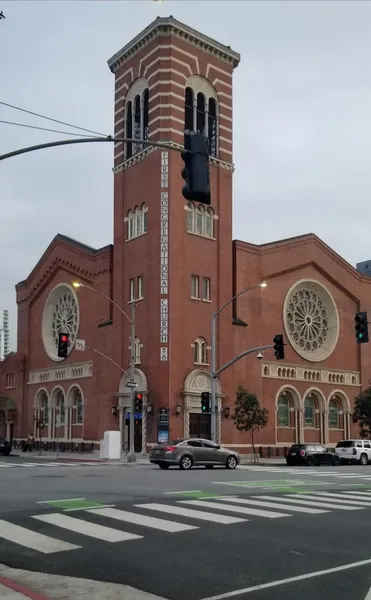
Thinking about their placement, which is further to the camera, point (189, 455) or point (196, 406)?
point (196, 406)

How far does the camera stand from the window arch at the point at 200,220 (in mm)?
47625

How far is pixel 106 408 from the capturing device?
48.7 metres

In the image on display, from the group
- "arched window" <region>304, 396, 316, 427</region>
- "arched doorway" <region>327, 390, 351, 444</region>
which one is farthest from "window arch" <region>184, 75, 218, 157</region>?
"arched doorway" <region>327, 390, 351, 444</region>

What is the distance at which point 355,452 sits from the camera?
42.9m

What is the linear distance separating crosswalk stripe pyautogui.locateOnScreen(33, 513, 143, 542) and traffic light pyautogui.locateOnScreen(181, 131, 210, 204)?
5.59m

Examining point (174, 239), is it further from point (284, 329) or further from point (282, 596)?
point (282, 596)

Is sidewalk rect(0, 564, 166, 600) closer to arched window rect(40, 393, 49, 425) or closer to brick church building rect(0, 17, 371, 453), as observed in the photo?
brick church building rect(0, 17, 371, 453)

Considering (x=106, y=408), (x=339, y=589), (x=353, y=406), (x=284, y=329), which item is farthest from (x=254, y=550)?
(x=353, y=406)

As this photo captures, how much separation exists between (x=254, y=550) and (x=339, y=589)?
2.22 m

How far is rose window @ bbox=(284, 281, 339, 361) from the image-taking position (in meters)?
53.9

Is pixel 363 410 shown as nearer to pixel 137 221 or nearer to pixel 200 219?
pixel 200 219

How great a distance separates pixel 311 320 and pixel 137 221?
1625 cm

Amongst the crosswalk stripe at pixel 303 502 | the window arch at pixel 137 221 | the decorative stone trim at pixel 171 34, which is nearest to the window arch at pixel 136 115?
the decorative stone trim at pixel 171 34

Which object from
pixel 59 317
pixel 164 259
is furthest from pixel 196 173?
pixel 59 317
